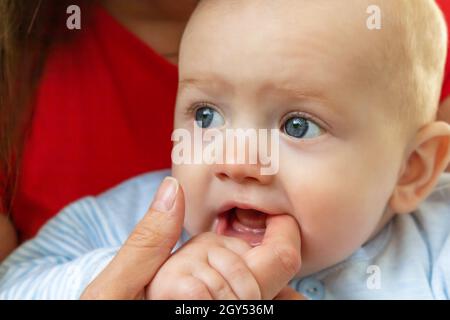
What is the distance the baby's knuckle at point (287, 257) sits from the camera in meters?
0.89

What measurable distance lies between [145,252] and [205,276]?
10 centimetres

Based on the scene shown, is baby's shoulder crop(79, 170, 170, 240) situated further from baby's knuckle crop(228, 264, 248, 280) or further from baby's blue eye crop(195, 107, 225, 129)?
baby's knuckle crop(228, 264, 248, 280)

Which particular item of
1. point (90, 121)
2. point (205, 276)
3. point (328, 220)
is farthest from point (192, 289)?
point (90, 121)

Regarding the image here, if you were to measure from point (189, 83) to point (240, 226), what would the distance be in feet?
0.83

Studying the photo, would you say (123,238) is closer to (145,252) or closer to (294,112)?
(145,252)

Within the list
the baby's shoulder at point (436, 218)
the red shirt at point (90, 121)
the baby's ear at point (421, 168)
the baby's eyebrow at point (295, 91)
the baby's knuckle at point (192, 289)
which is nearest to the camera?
the baby's knuckle at point (192, 289)

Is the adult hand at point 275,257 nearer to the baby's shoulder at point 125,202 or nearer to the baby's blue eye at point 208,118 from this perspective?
the baby's blue eye at point 208,118

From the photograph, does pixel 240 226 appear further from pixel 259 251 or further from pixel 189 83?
pixel 189 83

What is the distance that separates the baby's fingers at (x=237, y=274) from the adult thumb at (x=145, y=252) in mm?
77

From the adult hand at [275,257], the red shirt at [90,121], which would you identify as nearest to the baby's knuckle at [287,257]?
the adult hand at [275,257]

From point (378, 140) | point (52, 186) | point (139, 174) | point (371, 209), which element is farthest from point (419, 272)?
point (52, 186)

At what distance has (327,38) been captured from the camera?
3.13 ft

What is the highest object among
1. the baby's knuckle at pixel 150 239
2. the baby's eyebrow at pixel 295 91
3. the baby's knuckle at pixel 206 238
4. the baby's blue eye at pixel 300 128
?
the baby's eyebrow at pixel 295 91

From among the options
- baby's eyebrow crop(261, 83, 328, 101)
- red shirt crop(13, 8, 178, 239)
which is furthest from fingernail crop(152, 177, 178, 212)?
red shirt crop(13, 8, 178, 239)
